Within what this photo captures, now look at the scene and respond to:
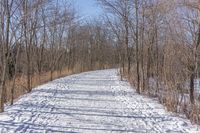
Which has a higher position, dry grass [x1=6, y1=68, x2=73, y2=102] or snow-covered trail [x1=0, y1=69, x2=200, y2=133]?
dry grass [x1=6, y1=68, x2=73, y2=102]

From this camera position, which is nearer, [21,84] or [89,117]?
[89,117]

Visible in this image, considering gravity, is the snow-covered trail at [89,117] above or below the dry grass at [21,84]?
below

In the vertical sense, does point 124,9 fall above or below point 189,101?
above

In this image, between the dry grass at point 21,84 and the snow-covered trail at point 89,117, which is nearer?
the snow-covered trail at point 89,117

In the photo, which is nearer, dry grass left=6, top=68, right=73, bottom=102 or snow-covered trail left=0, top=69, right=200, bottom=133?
snow-covered trail left=0, top=69, right=200, bottom=133

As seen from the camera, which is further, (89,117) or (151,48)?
(151,48)

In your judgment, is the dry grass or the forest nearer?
the forest

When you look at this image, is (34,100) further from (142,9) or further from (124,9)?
(124,9)

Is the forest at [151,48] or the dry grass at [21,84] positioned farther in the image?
the dry grass at [21,84]

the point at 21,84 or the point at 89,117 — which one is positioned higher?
the point at 21,84

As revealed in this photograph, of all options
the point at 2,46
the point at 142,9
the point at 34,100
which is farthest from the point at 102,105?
the point at 142,9

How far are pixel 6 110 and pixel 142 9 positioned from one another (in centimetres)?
904

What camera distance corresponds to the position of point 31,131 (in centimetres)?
782

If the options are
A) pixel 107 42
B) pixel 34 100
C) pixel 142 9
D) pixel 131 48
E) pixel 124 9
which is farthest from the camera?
pixel 107 42
